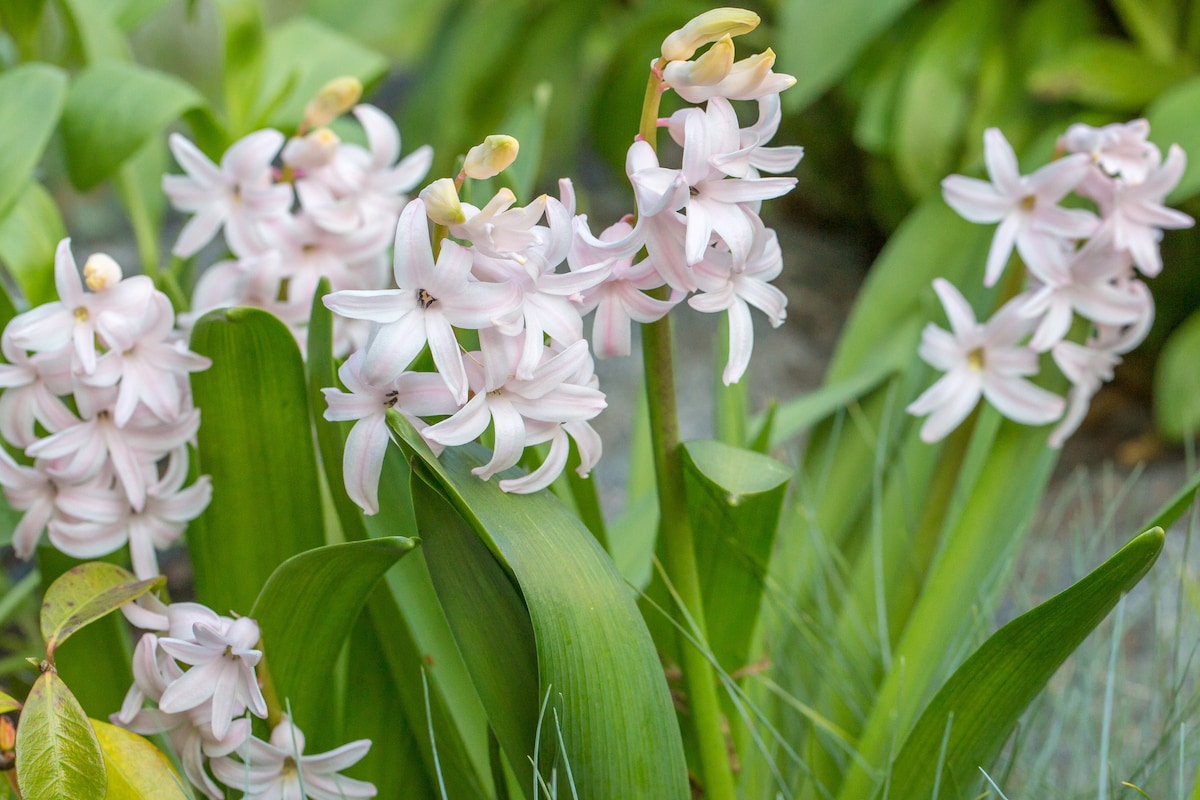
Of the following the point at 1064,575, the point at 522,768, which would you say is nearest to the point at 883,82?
the point at 1064,575

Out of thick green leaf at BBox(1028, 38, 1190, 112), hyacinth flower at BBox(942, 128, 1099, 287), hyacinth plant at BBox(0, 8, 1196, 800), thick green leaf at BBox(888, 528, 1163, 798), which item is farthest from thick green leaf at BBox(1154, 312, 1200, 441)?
thick green leaf at BBox(888, 528, 1163, 798)

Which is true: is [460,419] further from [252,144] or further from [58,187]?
[58,187]

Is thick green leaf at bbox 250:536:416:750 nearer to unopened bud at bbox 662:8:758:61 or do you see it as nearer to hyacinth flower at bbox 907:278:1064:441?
unopened bud at bbox 662:8:758:61

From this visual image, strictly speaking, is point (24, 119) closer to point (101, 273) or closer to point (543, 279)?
point (101, 273)

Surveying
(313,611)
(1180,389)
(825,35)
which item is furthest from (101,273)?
(1180,389)

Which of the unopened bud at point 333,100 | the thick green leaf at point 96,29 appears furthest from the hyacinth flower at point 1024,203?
the thick green leaf at point 96,29
